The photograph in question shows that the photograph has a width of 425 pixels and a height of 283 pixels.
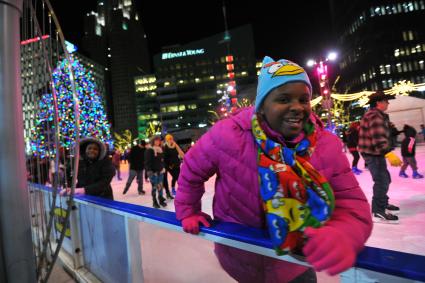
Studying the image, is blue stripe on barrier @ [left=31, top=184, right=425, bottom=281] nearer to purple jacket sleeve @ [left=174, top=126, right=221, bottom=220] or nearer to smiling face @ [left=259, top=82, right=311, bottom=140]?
purple jacket sleeve @ [left=174, top=126, right=221, bottom=220]

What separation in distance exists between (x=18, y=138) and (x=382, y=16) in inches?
3267

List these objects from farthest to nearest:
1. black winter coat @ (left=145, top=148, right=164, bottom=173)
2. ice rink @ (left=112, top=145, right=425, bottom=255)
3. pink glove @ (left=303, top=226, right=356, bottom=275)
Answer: black winter coat @ (left=145, top=148, right=164, bottom=173) < ice rink @ (left=112, top=145, right=425, bottom=255) < pink glove @ (left=303, top=226, right=356, bottom=275)

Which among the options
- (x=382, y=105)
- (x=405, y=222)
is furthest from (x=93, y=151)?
(x=405, y=222)

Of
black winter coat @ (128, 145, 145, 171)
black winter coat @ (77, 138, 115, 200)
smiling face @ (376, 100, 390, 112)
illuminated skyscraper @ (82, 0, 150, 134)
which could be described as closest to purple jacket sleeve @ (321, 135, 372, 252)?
black winter coat @ (77, 138, 115, 200)

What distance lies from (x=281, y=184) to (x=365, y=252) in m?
0.31

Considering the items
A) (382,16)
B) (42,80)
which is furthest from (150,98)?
(42,80)

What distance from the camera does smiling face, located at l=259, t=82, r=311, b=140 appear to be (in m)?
1.11

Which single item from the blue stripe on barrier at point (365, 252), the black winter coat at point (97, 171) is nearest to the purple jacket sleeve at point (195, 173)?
the blue stripe on barrier at point (365, 252)

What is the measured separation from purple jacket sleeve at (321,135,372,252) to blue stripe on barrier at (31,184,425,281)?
0.04 meters

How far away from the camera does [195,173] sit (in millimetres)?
1381

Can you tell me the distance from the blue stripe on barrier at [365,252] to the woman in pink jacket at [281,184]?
4cm

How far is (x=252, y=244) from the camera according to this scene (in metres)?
1.17

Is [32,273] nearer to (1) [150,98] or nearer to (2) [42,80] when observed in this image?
(2) [42,80]

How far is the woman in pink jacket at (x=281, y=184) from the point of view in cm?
85
